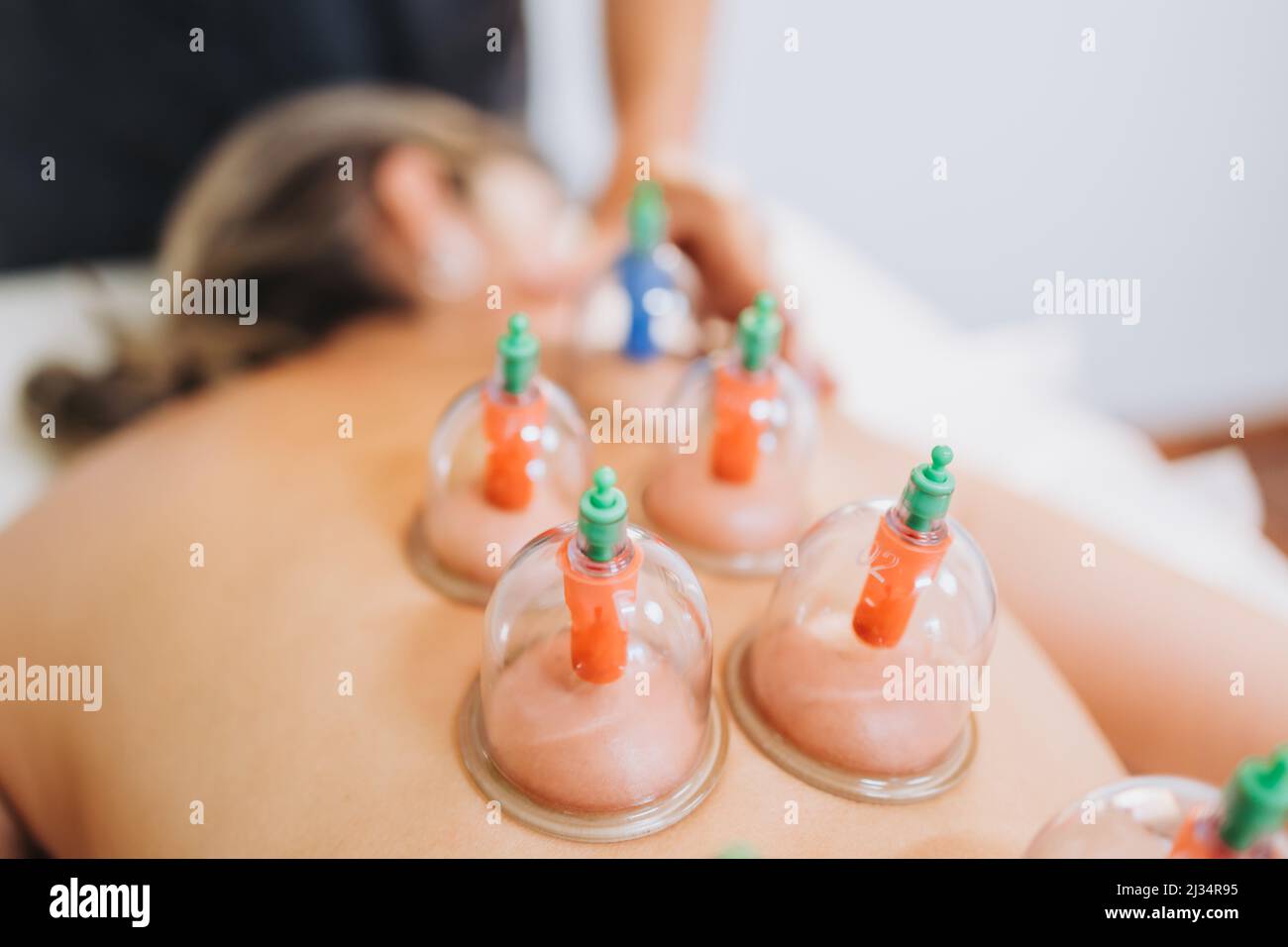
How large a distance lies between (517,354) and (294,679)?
33cm

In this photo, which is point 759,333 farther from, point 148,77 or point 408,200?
point 148,77

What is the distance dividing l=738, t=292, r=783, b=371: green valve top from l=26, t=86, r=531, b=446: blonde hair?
0.62 m

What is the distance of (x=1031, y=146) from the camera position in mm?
2434

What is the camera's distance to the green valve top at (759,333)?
36.9 inches

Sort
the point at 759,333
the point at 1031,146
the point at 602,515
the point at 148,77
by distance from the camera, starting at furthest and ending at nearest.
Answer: the point at 1031,146 → the point at 148,77 → the point at 759,333 → the point at 602,515

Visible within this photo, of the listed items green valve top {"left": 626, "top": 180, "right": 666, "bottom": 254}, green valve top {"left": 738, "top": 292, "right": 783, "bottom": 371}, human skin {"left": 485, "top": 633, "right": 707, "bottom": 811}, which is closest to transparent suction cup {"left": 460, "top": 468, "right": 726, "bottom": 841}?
human skin {"left": 485, "top": 633, "right": 707, "bottom": 811}

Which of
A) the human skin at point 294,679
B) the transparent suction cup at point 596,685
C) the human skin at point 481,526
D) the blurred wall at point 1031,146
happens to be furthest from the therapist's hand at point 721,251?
the blurred wall at point 1031,146

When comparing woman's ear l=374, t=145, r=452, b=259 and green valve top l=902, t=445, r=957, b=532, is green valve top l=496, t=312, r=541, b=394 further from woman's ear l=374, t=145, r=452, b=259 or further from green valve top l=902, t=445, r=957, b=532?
woman's ear l=374, t=145, r=452, b=259

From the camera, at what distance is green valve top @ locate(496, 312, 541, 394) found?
869mm

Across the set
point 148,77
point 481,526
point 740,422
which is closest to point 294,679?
point 481,526

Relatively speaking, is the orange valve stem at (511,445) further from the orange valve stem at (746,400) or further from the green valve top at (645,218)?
the green valve top at (645,218)

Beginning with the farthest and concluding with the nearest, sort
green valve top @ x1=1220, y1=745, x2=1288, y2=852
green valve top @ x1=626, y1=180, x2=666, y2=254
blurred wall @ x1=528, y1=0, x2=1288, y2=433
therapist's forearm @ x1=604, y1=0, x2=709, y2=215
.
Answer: blurred wall @ x1=528, y1=0, x2=1288, y2=433 → therapist's forearm @ x1=604, y1=0, x2=709, y2=215 → green valve top @ x1=626, y1=180, x2=666, y2=254 → green valve top @ x1=1220, y1=745, x2=1288, y2=852
